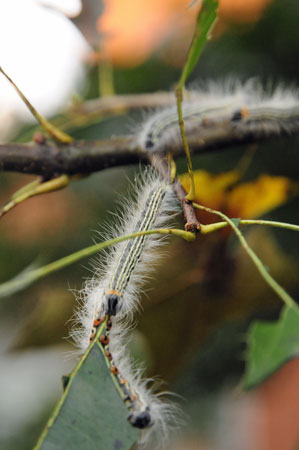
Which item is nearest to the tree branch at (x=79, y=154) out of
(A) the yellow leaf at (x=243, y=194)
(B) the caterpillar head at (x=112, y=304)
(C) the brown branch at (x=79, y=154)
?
(C) the brown branch at (x=79, y=154)

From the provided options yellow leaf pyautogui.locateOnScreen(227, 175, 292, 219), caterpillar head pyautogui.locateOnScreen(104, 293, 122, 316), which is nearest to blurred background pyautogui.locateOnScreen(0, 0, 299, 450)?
yellow leaf pyautogui.locateOnScreen(227, 175, 292, 219)

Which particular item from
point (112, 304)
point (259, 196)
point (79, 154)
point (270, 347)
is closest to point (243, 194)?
point (259, 196)

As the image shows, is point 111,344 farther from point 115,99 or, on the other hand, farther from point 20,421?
point 20,421

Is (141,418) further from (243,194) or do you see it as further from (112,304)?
(243,194)

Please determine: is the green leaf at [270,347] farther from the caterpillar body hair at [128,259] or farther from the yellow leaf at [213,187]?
the yellow leaf at [213,187]

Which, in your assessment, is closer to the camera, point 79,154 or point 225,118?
point 79,154

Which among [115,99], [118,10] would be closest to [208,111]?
[115,99]

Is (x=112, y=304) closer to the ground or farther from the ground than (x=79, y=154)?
closer to the ground
